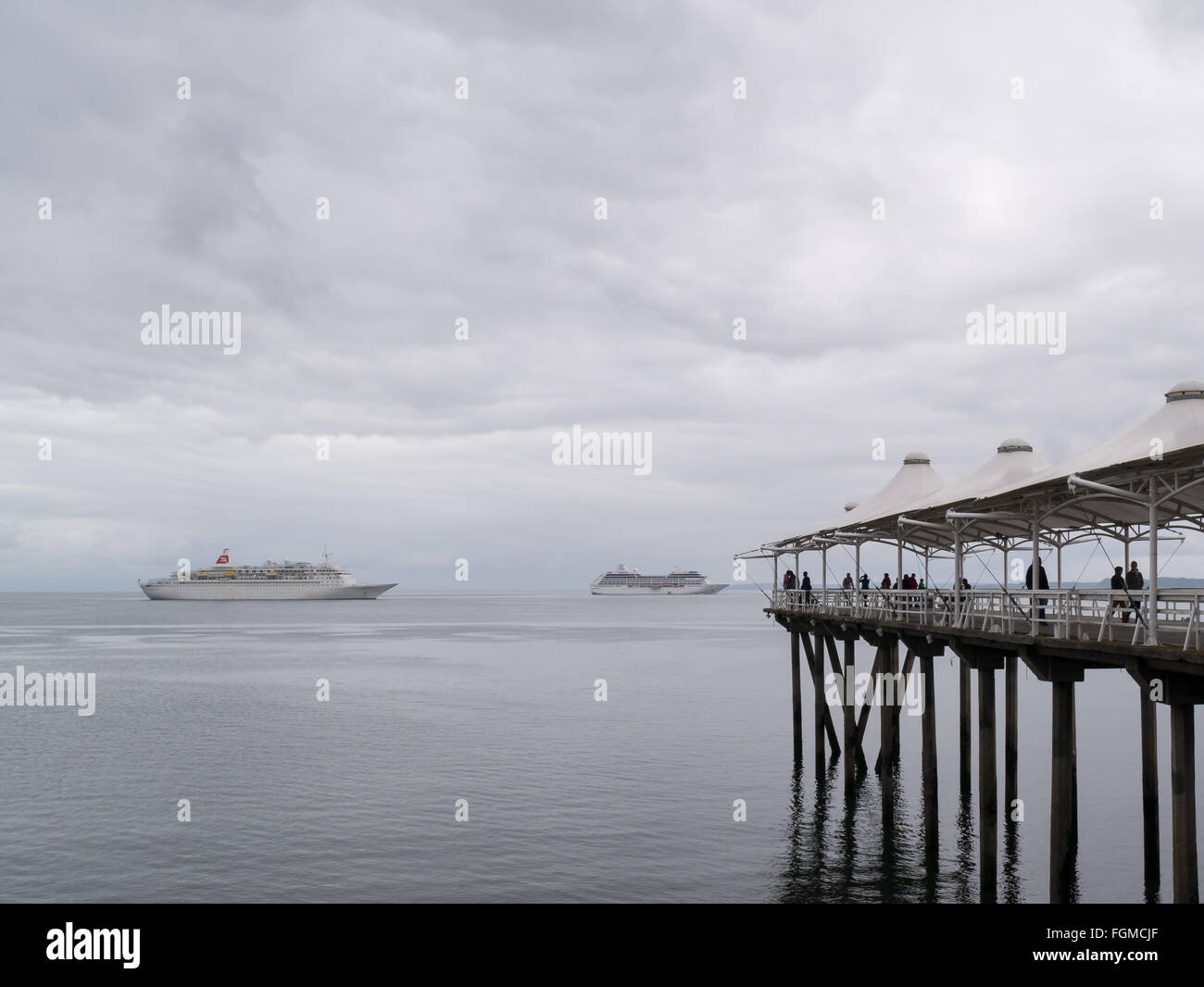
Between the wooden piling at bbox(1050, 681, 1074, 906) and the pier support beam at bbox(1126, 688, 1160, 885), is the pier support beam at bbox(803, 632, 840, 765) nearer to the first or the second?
the pier support beam at bbox(1126, 688, 1160, 885)

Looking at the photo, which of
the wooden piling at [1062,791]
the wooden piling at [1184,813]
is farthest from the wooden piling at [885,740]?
the wooden piling at [1184,813]

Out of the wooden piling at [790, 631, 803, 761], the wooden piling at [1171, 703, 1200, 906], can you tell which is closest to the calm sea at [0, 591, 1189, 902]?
the wooden piling at [790, 631, 803, 761]

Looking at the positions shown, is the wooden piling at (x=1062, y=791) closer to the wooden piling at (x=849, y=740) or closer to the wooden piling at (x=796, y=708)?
the wooden piling at (x=849, y=740)

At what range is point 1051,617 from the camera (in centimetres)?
1706

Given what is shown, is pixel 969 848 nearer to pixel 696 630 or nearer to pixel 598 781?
pixel 598 781

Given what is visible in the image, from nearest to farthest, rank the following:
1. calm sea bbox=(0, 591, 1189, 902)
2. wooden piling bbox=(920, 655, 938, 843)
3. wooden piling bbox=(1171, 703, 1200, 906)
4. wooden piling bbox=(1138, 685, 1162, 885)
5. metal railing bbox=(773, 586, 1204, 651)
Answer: wooden piling bbox=(1171, 703, 1200, 906), metal railing bbox=(773, 586, 1204, 651), wooden piling bbox=(1138, 685, 1162, 885), calm sea bbox=(0, 591, 1189, 902), wooden piling bbox=(920, 655, 938, 843)

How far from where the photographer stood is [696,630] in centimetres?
12444

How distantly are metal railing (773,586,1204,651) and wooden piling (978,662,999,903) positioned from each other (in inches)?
46.2

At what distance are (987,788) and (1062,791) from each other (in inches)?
117

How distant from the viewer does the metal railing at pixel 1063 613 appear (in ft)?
45.0

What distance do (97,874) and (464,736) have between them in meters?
19.0

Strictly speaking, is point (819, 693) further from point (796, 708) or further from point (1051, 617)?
point (1051, 617)

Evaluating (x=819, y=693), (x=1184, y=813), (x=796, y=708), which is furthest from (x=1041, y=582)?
(x=796, y=708)

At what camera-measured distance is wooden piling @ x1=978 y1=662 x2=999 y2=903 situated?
18344 millimetres
